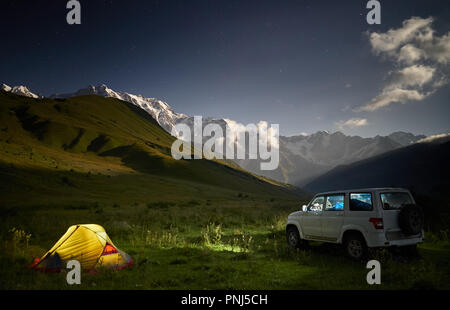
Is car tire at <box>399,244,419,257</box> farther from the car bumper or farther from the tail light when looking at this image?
the tail light

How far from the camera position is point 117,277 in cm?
852

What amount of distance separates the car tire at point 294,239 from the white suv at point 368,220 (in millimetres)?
1138

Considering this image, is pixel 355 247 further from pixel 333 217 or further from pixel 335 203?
pixel 335 203

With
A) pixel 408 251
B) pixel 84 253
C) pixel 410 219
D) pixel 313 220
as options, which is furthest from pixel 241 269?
pixel 408 251

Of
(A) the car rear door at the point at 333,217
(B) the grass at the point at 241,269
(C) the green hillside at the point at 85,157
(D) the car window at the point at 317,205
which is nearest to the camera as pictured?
(B) the grass at the point at 241,269

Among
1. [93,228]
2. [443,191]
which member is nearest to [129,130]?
[443,191]

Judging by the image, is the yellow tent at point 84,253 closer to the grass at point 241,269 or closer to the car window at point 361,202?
the grass at point 241,269

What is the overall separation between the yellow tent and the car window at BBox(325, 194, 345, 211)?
26.5ft

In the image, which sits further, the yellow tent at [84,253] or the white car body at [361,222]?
the yellow tent at [84,253]

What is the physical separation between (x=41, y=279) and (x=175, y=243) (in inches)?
279

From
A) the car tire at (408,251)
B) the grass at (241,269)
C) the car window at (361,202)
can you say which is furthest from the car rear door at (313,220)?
the car tire at (408,251)

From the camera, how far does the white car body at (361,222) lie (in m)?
8.94

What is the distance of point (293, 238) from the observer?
42.0 feet

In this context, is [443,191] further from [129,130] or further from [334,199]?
[129,130]
